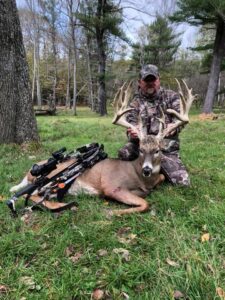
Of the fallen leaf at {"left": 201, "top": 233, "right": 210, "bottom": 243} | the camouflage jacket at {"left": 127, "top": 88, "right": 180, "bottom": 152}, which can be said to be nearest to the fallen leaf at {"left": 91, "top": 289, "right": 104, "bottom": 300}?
the fallen leaf at {"left": 201, "top": 233, "right": 210, "bottom": 243}

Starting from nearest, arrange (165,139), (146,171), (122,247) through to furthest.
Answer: (122,247) → (146,171) → (165,139)

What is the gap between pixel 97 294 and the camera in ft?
7.97

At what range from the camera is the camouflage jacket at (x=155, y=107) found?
16.1 ft

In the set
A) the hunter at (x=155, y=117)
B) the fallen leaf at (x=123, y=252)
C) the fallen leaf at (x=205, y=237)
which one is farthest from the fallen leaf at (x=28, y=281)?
the hunter at (x=155, y=117)

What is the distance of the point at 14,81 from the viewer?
7000 millimetres

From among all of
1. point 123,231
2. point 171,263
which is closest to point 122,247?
point 123,231

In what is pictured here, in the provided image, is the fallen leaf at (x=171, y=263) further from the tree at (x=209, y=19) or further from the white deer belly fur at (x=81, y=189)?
the tree at (x=209, y=19)

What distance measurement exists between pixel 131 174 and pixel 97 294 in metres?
2.02

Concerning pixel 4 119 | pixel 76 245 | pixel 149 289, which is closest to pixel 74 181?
pixel 76 245

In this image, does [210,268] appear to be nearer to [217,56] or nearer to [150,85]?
[150,85]

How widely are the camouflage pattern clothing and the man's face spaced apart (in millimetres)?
75

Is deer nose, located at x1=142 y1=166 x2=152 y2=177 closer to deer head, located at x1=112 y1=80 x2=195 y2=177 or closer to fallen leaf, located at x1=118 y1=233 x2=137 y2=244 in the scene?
deer head, located at x1=112 y1=80 x2=195 y2=177

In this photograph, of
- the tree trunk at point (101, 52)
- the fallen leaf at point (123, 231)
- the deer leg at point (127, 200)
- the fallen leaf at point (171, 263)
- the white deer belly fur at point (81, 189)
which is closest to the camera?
the fallen leaf at point (171, 263)

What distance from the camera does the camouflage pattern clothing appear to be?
463cm
